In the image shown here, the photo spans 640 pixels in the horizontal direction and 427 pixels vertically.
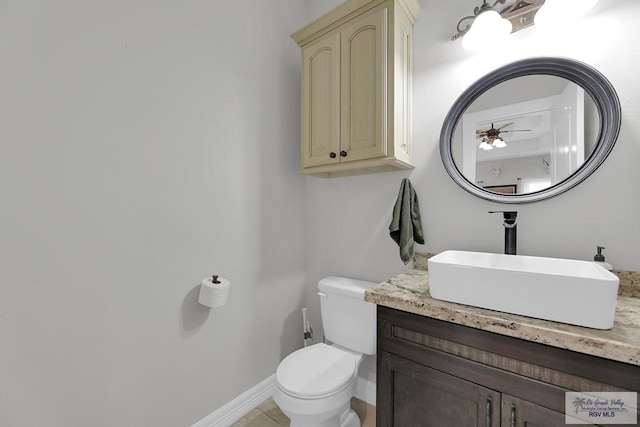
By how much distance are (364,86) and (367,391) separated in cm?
183

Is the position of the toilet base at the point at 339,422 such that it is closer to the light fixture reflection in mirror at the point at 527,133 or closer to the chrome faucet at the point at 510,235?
the chrome faucet at the point at 510,235

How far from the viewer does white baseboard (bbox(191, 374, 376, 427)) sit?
1.50 meters

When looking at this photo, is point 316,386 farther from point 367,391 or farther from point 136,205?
point 136,205

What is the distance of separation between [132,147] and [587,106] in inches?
77.3

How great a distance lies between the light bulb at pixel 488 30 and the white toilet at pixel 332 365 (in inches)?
53.6

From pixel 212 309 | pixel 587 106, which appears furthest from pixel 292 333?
pixel 587 106

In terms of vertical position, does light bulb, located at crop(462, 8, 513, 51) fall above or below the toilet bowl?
above

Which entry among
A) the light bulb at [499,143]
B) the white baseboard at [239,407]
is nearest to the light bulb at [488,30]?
the light bulb at [499,143]

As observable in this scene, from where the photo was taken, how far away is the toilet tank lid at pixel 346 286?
1.54 metres

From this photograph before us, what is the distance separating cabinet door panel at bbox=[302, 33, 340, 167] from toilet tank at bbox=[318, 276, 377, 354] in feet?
2.42

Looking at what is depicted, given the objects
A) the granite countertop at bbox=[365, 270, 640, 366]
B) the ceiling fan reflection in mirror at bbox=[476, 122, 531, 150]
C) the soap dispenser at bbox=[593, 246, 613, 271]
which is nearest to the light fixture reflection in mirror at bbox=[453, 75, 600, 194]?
the ceiling fan reflection in mirror at bbox=[476, 122, 531, 150]

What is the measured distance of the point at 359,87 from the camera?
4.79 feet

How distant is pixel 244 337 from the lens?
167 cm

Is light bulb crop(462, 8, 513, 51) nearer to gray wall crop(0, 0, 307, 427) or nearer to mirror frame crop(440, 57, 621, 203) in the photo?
mirror frame crop(440, 57, 621, 203)
